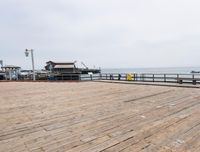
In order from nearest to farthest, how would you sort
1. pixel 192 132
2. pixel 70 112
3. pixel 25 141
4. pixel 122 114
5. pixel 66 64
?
pixel 25 141, pixel 192 132, pixel 122 114, pixel 70 112, pixel 66 64

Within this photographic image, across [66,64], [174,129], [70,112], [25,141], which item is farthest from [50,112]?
[66,64]

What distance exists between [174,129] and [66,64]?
62612mm

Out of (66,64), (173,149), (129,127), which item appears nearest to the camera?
(173,149)

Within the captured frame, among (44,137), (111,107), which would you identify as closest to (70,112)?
(111,107)

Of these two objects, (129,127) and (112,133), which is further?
(129,127)

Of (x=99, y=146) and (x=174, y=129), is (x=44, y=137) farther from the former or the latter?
(x=174, y=129)

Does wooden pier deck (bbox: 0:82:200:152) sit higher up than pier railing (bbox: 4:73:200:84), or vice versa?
pier railing (bbox: 4:73:200:84)

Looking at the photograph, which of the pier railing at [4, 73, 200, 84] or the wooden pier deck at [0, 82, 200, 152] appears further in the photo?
the pier railing at [4, 73, 200, 84]

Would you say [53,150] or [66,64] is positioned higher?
[66,64]

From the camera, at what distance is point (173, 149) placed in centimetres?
348

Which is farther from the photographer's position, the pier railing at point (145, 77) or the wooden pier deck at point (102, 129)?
the pier railing at point (145, 77)

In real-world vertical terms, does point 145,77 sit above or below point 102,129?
above

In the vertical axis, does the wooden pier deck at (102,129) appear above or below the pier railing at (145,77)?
below

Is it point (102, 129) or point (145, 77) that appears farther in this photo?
point (145, 77)
